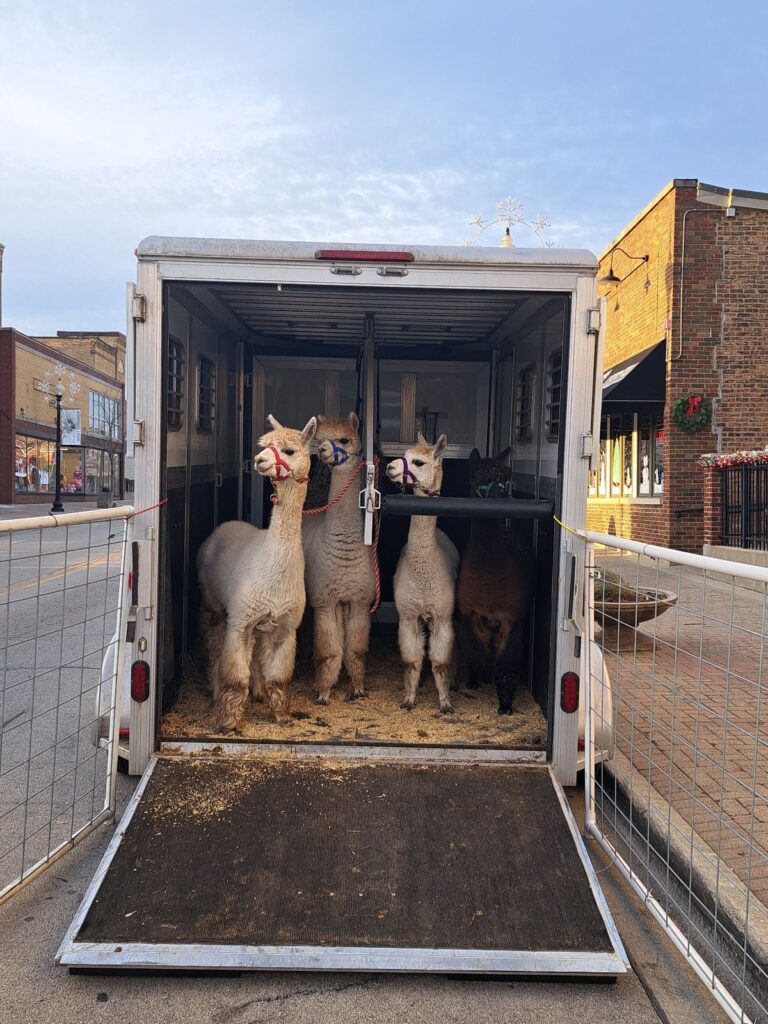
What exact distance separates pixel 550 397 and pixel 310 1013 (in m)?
3.86

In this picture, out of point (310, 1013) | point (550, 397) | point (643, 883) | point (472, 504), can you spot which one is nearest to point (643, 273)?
point (550, 397)

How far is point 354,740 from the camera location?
422 cm

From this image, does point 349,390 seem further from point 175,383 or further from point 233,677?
point 233,677

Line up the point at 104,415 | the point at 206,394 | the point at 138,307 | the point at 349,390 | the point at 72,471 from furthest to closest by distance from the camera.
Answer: the point at 104,415 → the point at 72,471 → the point at 349,390 → the point at 206,394 → the point at 138,307

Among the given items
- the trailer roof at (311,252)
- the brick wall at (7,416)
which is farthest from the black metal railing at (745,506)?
the brick wall at (7,416)

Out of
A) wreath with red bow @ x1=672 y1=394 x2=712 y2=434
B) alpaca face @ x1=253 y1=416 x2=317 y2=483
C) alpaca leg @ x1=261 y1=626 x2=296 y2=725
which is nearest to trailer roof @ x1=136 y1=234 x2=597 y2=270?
alpaca face @ x1=253 y1=416 x2=317 y2=483

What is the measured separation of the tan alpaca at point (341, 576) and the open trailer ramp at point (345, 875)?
1266 mm

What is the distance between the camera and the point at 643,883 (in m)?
3.60

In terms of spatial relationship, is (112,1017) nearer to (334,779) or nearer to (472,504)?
(334,779)

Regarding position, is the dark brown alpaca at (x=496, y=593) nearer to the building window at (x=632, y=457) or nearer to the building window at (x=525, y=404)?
the building window at (x=525, y=404)

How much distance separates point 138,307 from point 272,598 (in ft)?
6.07

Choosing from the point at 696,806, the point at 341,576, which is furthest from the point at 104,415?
the point at 696,806

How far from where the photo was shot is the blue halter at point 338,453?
5.27 meters

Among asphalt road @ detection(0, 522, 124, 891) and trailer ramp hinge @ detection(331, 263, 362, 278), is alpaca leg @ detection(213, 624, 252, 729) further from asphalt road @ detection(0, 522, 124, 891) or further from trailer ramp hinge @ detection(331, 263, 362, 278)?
trailer ramp hinge @ detection(331, 263, 362, 278)
